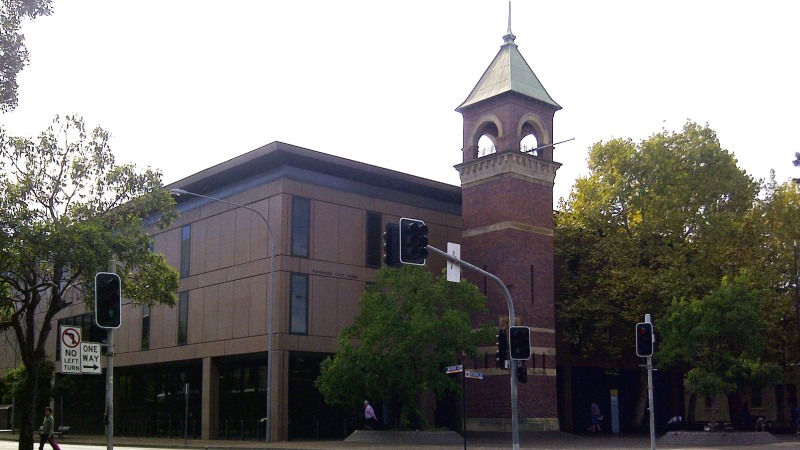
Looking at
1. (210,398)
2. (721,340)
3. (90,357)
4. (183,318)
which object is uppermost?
(183,318)

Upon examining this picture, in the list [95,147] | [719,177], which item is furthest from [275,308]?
[719,177]

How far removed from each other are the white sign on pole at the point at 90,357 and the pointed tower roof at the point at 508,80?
3031 centimetres

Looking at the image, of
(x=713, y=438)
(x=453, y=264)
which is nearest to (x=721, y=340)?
(x=713, y=438)

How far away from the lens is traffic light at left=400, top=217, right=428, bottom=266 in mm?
18406

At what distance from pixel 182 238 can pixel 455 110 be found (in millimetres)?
14831

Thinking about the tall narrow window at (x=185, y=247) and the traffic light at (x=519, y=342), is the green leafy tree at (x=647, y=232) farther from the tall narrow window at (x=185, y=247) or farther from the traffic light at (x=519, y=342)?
the traffic light at (x=519, y=342)

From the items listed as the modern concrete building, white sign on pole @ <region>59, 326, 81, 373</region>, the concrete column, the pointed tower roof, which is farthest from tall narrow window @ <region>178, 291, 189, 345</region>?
white sign on pole @ <region>59, 326, 81, 373</region>

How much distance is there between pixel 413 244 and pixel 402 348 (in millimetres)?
16675

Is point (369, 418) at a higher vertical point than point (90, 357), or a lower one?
lower

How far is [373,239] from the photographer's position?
44781 millimetres

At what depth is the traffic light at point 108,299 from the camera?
15.4m

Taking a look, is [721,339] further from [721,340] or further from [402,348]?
[402,348]

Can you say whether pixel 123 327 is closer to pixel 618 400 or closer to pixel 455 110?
pixel 455 110

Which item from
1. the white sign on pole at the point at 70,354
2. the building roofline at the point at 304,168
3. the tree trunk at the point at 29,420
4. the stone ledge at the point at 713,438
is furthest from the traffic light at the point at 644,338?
the building roofline at the point at 304,168
